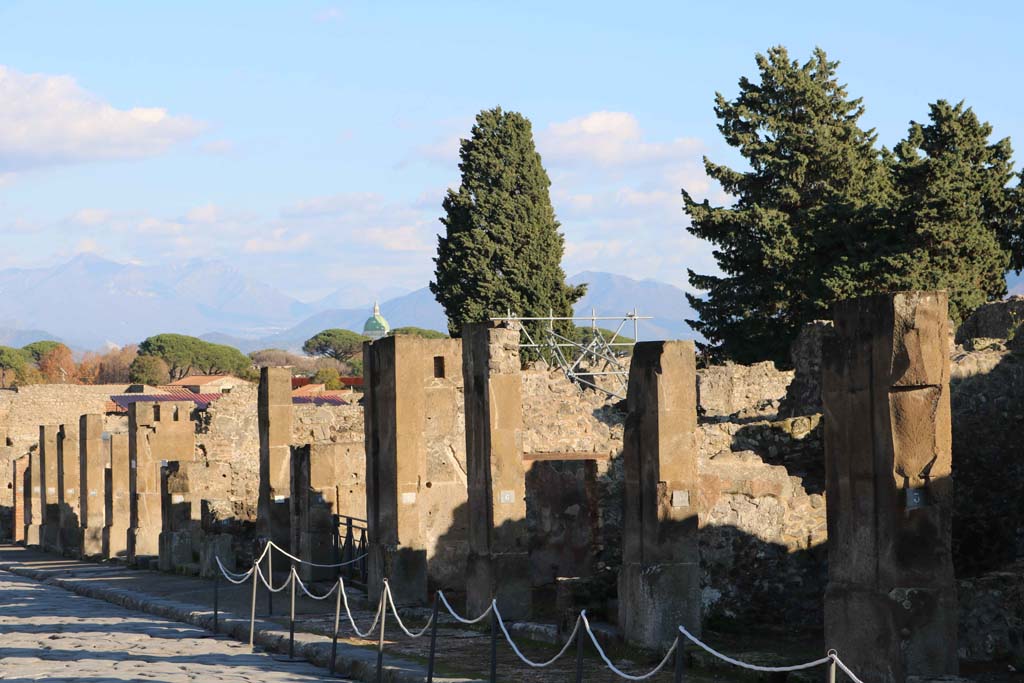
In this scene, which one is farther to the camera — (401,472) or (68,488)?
(68,488)

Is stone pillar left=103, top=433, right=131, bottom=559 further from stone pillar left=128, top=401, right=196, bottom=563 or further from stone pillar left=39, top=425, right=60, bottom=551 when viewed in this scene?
stone pillar left=39, top=425, right=60, bottom=551

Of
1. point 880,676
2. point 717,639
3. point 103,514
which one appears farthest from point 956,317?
point 880,676

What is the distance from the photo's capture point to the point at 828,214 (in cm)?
3491

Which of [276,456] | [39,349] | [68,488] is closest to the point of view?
[276,456]

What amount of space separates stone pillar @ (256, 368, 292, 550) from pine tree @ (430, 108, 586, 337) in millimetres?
24112

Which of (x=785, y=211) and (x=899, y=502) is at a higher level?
(x=785, y=211)

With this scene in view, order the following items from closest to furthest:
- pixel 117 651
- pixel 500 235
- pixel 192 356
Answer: pixel 117 651
pixel 500 235
pixel 192 356

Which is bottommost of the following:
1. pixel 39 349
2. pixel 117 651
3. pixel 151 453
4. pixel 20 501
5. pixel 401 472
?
pixel 117 651

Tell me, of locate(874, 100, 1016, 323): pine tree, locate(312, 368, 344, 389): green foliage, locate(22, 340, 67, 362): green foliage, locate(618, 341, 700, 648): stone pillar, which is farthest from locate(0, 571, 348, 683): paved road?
locate(22, 340, 67, 362): green foliage

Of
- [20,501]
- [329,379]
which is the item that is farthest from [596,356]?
[329,379]

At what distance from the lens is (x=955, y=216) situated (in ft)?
109

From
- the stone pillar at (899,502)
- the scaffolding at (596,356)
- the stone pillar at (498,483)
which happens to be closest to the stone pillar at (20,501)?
the scaffolding at (596,356)

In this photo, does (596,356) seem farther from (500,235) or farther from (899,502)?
(899,502)

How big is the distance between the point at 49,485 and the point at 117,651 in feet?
68.1
